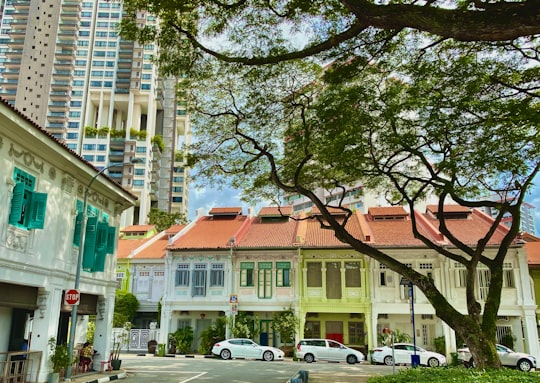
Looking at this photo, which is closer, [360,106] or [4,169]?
[4,169]

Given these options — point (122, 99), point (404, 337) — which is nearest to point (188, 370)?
point (404, 337)

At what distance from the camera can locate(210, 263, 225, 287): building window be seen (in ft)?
93.7

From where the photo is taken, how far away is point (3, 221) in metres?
11.0

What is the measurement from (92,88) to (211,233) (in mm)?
58350

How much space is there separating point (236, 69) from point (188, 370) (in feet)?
37.2

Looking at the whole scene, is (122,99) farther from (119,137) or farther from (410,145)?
(410,145)

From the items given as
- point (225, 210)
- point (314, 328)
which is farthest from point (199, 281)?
point (314, 328)

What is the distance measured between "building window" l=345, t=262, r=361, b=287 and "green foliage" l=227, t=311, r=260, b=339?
5943mm

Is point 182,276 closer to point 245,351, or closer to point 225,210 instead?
point 225,210

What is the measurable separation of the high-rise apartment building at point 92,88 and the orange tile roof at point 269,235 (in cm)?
4492

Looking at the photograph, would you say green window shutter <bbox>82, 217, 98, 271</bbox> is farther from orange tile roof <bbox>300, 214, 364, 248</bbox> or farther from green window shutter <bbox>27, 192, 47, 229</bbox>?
orange tile roof <bbox>300, 214, 364, 248</bbox>

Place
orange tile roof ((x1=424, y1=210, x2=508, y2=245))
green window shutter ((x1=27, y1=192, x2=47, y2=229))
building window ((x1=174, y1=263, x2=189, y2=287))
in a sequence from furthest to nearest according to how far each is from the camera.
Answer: building window ((x1=174, y1=263, x2=189, y2=287)) → orange tile roof ((x1=424, y1=210, x2=508, y2=245)) → green window shutter ((x1=27, y1=192, x2=47, y2=229))

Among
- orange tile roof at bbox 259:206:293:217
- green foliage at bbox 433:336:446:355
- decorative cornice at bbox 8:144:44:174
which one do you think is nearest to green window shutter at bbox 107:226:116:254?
decorative cornice at bbox 8:144:44:174

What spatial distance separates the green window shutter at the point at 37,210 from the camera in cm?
1190
